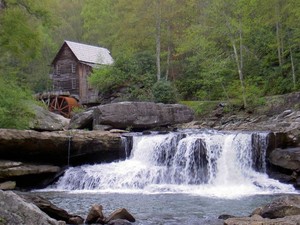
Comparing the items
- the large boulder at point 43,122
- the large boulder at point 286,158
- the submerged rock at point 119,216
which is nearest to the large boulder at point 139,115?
the large boulder at point 43,122

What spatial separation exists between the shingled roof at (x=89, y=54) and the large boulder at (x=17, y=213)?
31.7m

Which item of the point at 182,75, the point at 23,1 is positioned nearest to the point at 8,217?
the point at 23,1

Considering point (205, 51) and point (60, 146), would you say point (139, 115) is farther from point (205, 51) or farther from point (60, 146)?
point (205, 51)

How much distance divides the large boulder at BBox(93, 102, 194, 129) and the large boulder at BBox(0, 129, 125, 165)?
11.4 feet

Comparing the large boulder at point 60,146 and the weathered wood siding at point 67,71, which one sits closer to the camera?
the large boulder at point 60,146

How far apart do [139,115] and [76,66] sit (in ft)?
60.2

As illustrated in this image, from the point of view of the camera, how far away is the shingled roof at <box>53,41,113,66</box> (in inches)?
1458

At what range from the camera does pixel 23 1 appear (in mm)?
17328

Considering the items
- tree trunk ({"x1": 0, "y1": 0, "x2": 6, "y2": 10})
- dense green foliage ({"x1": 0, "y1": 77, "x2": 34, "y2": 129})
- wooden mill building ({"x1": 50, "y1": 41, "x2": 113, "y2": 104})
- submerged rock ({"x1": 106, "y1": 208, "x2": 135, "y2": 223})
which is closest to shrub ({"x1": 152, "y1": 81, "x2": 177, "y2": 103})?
wooden mill building ({"x1": 50, "y1": 41, "x2": 113, "y2": 104})

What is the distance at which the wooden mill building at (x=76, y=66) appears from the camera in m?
37.2

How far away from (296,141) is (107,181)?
7.21 m

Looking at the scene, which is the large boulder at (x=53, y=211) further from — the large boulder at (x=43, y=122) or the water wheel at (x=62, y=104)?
the water wheel at (x=62, y=104)

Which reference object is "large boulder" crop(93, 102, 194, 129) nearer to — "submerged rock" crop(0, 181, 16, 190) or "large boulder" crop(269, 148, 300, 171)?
"submerged rock" crop(0, 181, 16, 190)

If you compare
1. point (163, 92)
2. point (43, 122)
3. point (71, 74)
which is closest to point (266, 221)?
point (43, 122)
